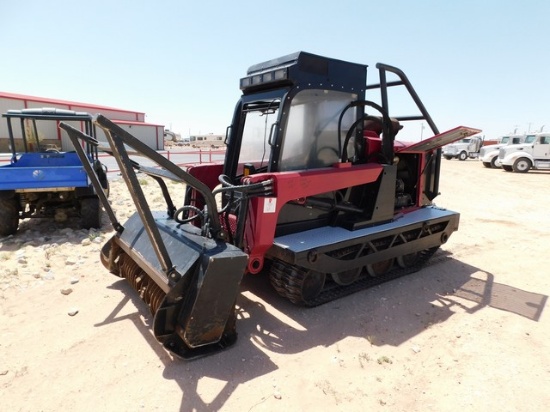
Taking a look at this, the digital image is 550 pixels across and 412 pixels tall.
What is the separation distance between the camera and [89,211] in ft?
20.4

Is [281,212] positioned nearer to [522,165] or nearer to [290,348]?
[290,348]

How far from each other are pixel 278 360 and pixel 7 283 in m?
3.24

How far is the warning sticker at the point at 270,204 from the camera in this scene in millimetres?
3375

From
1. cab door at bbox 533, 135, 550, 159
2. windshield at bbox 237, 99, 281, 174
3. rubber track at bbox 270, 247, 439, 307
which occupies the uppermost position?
windshield at bbox 237, 99, 281, 174

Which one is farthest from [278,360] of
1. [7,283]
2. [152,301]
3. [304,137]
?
[7,283]

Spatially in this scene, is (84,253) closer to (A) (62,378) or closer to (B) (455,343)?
(A) (62,378)

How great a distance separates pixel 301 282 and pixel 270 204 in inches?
33.3

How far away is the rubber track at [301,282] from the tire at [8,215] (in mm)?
4590

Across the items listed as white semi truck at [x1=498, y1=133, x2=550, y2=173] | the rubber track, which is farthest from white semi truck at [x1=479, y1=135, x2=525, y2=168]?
the rubber track

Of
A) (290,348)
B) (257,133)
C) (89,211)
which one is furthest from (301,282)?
(89,211)

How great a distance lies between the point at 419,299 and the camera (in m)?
4.27

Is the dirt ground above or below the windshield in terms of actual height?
below

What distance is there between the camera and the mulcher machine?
2.85 meters

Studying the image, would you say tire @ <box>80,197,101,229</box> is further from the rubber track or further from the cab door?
the cab door
